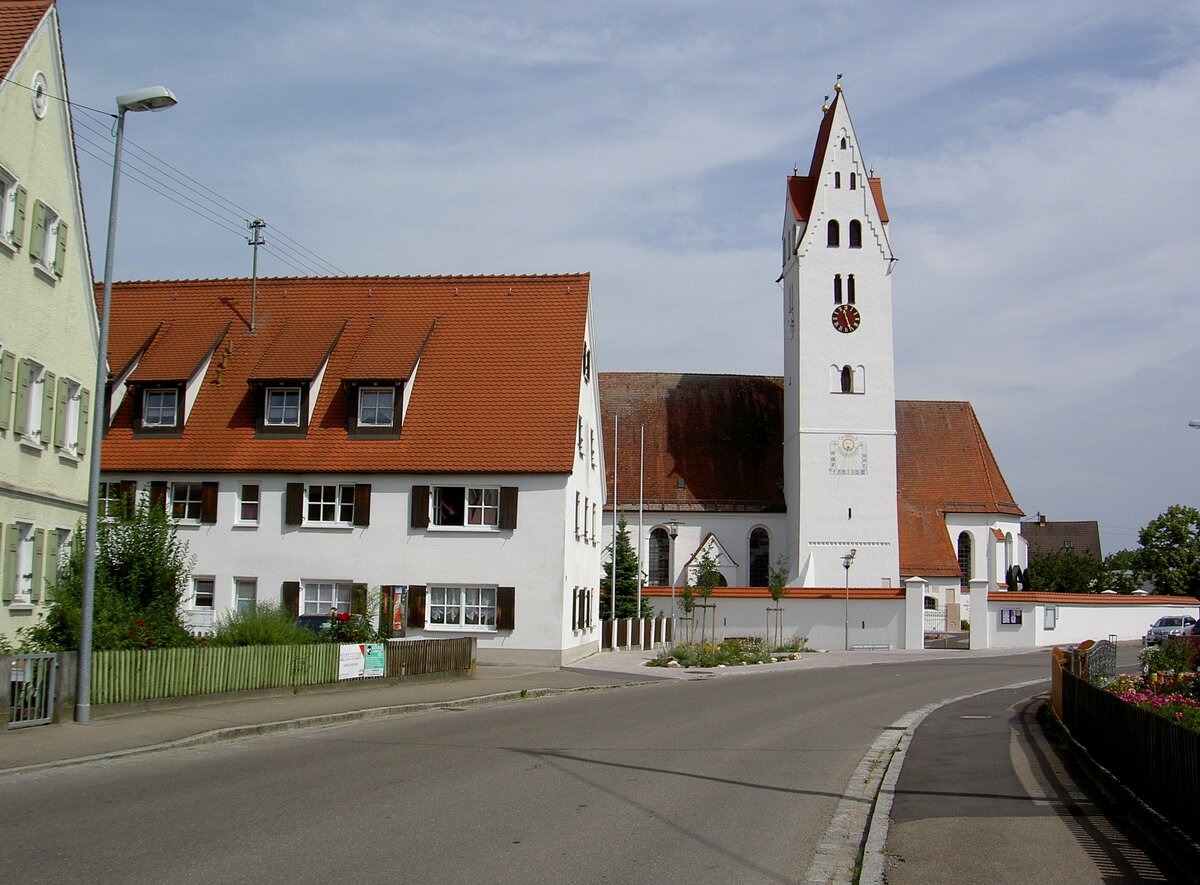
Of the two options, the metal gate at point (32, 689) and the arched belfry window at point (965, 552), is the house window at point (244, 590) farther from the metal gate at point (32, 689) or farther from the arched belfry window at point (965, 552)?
the arched belfry window at point (965, 552)

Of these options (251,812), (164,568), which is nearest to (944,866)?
(251,812)

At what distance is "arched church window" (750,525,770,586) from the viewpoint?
200ft

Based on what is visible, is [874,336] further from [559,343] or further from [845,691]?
[845,691]

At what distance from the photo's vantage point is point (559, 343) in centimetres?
3578

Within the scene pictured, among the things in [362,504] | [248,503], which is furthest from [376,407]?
[248,503]

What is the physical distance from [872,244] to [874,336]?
175 inches

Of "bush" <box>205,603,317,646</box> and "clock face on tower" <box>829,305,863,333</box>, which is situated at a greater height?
"clock face on tower" <box>829,305,863,333</box>

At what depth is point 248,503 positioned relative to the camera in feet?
111

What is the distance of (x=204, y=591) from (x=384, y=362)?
7.87 m

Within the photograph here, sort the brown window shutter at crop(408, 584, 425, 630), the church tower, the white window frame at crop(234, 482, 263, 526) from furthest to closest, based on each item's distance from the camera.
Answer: the church tower → the white window frame at crop(234, 482, 263, 526) → the brown window shutter at crop(408, 584, 425, 630)

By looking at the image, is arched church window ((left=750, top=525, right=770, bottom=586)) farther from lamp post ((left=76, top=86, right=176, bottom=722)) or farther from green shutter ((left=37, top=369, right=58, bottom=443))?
lamp post ((left=76, top=86, right=176, bottom=722))

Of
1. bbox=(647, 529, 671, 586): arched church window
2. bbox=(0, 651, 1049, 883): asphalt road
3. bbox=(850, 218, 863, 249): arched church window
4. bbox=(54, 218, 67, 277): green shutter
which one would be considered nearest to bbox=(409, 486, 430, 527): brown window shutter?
bbox=(54, 218, 67, 277): green shutter

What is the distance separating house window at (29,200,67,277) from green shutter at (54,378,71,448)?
7.29ft

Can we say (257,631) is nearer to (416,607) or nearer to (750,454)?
(416,607)
